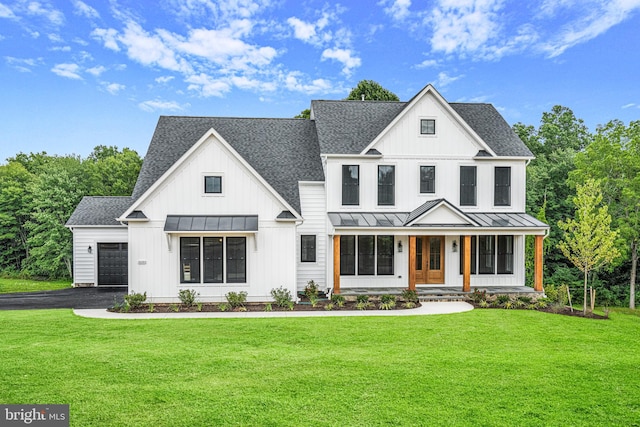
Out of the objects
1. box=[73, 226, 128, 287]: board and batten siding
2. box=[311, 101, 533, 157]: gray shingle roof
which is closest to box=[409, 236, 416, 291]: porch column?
box=[311, 101, 533, 157]: gray shingle roof

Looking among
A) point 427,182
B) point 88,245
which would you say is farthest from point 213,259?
point 427,182

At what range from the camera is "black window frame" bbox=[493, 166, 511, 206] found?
19.0 meters

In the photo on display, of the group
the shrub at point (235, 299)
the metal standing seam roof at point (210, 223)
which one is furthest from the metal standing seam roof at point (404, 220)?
the shrub at point (235, 299)

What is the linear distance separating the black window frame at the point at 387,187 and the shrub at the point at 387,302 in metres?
4.85

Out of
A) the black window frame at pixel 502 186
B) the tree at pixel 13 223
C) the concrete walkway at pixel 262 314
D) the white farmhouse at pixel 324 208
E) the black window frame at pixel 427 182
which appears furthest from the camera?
the tree at pixel 13 223

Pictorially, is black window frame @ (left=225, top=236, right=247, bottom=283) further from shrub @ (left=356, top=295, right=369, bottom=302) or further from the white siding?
shrub @ (left=356, top=295, right=369, bottom=302)

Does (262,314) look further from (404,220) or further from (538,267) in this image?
(538,267)

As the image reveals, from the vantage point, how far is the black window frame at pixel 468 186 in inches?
740

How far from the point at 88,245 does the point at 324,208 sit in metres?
12.4

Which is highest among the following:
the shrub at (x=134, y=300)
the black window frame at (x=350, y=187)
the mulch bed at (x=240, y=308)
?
the black window frame at (x=350, y=187)

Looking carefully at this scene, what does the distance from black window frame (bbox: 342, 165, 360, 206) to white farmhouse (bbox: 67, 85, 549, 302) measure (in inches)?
1.8

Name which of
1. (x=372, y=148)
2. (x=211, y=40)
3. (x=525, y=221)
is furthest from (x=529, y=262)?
(x=211, y=40)

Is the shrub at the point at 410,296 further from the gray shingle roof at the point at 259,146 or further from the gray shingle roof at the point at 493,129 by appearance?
the gray shingle roof at the point at 493,129

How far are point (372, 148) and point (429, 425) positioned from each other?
545 inches
